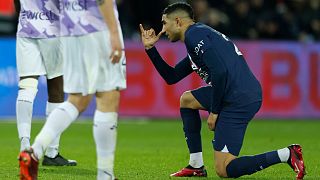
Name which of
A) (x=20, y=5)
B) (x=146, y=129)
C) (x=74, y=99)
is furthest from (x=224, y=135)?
(x=146, y=129)

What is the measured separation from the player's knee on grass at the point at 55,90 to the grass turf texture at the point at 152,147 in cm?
76

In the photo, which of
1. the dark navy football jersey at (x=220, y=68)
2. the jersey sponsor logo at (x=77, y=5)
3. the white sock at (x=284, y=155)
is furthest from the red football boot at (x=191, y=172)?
the jersey sponsor logo at (x=77, y=5)

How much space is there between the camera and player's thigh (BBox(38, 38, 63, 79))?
30.3ft

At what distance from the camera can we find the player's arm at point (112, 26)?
6.87 meters

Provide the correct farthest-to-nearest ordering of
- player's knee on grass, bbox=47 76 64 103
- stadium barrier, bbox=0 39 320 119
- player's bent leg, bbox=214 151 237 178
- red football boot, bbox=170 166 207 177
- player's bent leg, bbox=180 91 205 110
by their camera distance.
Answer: stadium barrier, bbox=0 39 320 119 → player's knee on grass, bbox=47 76 64 103 → player's bent leg, bbox=180 91 205 110 → red football boot, bbox=170 166 207 177 → player's bent leg, bbox=214 151 237 178

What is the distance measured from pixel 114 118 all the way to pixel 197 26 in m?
1.72

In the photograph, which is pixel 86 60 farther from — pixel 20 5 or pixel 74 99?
pixel 20 5

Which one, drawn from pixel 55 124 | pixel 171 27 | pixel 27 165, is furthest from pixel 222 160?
pixel 27 165

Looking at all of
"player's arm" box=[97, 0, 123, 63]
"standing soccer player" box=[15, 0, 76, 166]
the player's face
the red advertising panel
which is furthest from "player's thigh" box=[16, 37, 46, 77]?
the red advertising panel

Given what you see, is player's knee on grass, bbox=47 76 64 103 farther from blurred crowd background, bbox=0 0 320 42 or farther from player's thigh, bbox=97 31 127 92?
blurred crowd background, bbox=0 0 320 42

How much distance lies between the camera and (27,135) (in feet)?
29.5

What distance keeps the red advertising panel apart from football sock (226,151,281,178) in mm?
9506

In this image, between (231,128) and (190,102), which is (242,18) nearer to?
(190,102)

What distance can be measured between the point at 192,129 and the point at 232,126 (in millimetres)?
604
